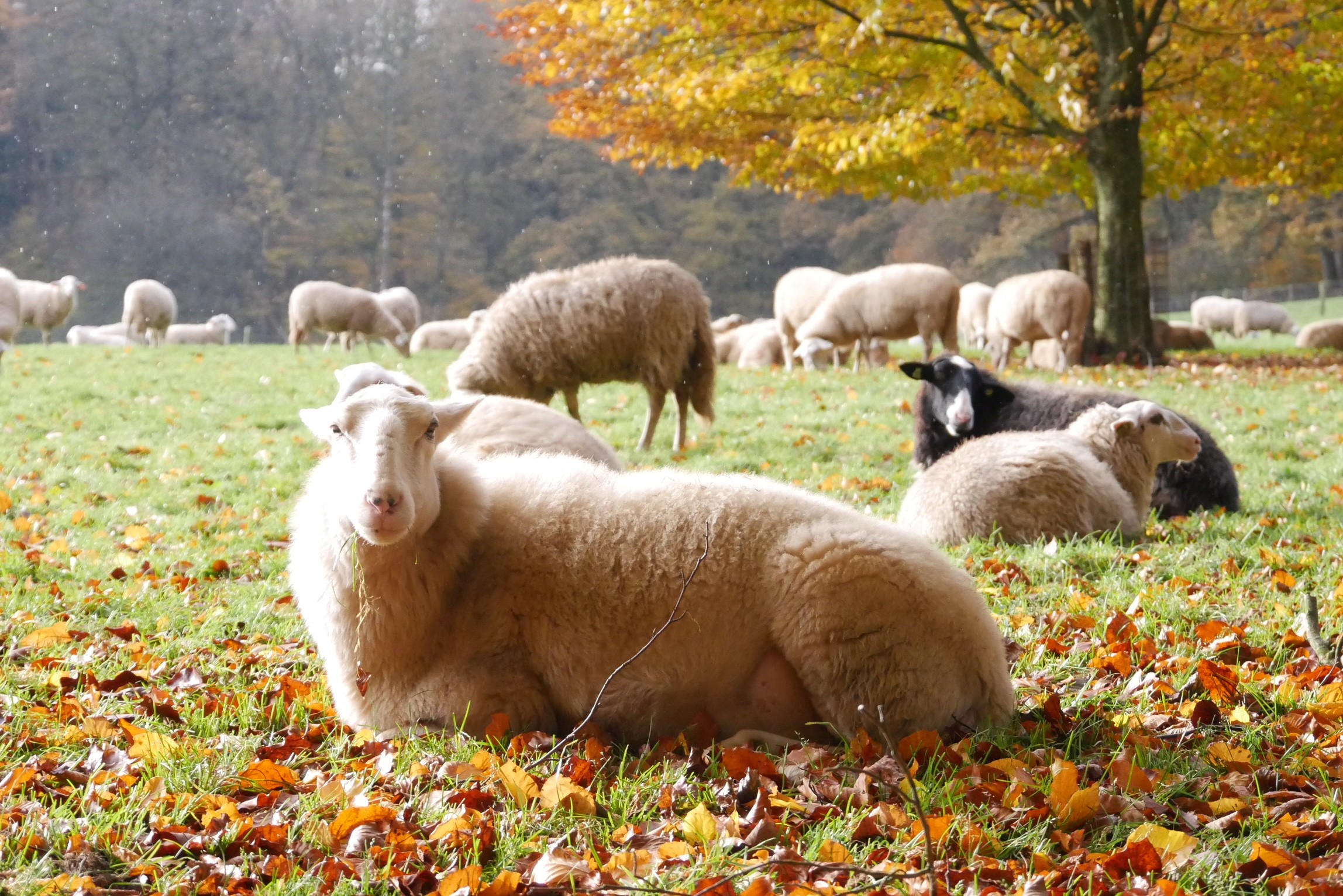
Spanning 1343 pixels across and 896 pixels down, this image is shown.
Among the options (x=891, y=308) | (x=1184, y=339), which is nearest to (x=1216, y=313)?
(x=1184, y=339)

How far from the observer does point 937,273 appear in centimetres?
1800

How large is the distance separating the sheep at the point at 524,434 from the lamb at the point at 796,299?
1409cm

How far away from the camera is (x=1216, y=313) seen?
3494 cm

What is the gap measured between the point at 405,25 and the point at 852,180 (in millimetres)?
34620

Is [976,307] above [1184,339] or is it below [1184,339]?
above

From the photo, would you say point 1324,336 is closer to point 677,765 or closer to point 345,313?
point 345,313

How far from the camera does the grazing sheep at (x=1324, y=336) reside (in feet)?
86.3

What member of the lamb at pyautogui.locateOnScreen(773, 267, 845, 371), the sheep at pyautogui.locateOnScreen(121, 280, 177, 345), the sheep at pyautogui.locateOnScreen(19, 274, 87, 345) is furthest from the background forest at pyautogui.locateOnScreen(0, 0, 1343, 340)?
the lamb at pyautogui.locateOnScreen(773, 267, 845, 371)

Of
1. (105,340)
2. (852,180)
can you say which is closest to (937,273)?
(852,180)

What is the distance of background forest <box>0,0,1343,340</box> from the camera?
4131cm

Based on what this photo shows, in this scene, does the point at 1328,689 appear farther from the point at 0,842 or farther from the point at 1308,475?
the point at 1308,475

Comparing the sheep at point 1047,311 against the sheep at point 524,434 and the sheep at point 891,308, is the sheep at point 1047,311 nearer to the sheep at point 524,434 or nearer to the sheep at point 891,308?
the sheep at point 891,308

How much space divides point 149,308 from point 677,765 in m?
26.4

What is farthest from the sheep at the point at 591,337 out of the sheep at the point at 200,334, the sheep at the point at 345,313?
the sheep at the point at 200,334
